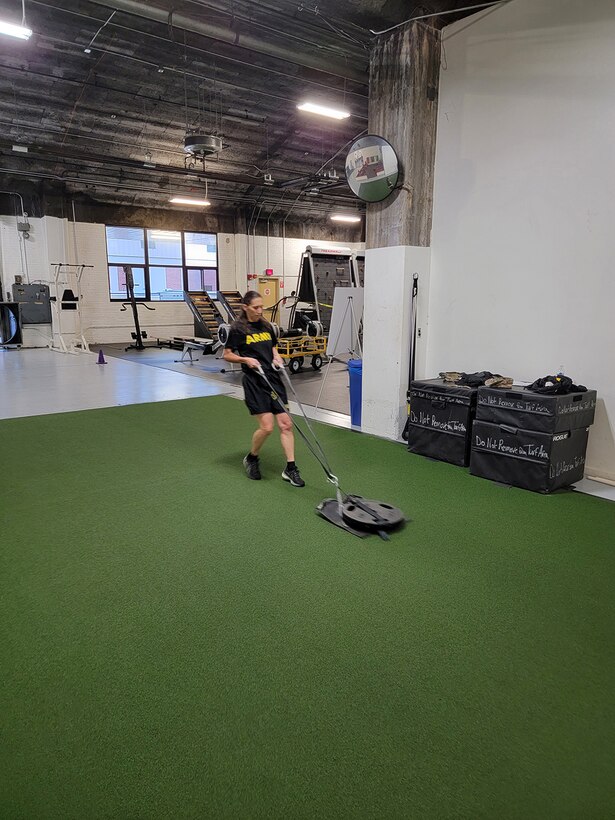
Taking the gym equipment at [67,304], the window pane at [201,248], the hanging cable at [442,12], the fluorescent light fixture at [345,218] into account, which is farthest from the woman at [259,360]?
the fluorescent light fixture at [345,218]

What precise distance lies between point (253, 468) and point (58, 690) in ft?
8.28

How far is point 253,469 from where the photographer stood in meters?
4.46

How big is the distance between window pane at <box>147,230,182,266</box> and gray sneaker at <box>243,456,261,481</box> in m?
13.3

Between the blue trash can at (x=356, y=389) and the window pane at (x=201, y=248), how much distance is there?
12025 mm

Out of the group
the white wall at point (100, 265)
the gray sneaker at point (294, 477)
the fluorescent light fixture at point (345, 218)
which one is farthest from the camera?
the fluorescent light fixture at point (345, 218)

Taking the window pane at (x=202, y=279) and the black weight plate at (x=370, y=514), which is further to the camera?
the window pane at (x=202, y=279)

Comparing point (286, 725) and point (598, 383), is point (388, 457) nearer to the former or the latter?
point (598, 383)

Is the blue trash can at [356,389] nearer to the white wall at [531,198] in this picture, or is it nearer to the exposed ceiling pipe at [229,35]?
the white wall at [531,198]

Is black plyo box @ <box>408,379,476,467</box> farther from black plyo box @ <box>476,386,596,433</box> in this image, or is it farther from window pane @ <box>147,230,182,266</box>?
window pane @ <box>147,230,182,266</box>

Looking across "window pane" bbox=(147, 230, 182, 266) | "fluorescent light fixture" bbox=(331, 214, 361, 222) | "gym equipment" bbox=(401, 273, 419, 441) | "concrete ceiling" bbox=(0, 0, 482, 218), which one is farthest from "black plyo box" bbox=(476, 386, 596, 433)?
"fluorescent light fixture" bbox=(331, 214, 361, 222)

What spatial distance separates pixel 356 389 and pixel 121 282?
11.8m

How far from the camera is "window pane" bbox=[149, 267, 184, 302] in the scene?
638 inches

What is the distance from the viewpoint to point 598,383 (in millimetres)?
4355

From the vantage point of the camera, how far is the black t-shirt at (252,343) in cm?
416
